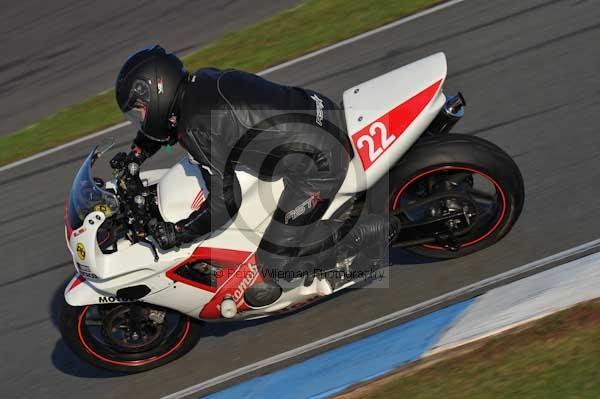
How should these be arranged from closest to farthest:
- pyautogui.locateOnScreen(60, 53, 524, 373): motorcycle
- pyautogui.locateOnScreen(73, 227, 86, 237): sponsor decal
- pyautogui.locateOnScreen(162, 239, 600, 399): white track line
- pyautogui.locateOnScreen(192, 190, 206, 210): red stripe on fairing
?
pyautogui.locateOnScreen(73, 227, 86, 237): sponsor decal, pyautogui.locateOnScreen(60, 53, 524, 373): motorcycle, pyautogui.locateOnScreen(192, 190, 206, 210): red stripe on fairing, pyautogui.locateOnScreen(162, 239, 600, 399): white track line

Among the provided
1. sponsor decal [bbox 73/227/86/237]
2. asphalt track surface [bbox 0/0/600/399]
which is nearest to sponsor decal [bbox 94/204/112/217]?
sponsor decal [bbox 73/227/86/237]

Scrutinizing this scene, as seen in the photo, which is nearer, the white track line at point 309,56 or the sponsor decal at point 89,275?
the sponsor decal at point 89,275

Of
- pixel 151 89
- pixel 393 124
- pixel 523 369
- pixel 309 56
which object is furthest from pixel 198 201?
pixel 309 56

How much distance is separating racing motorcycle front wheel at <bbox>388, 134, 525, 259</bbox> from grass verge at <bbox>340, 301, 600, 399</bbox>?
1136mm

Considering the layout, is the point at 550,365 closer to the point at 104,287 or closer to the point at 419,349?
the point at 419,349

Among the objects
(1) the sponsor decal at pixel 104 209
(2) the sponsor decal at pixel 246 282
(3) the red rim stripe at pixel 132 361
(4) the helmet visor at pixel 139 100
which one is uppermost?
(4) the helmet visor at pixel 139 100

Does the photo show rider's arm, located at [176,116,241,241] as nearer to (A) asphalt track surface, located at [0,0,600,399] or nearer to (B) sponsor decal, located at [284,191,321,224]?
(B) sponsor decal, located at [284,191,321,224]

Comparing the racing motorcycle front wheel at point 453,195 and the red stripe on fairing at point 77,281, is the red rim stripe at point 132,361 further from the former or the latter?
the racing motorcycle front wheel at point 453,195

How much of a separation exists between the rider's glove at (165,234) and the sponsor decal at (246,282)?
71cm

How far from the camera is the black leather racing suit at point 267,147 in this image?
4.98 metres

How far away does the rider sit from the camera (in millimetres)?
4949

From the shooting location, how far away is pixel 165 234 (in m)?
5.00

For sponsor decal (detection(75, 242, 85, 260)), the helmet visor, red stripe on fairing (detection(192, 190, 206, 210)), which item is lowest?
sponsor decal (detection(75, 242, 85, 260))

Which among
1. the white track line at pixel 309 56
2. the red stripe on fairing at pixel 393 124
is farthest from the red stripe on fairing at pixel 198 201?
the white track line at pixel 309 56
